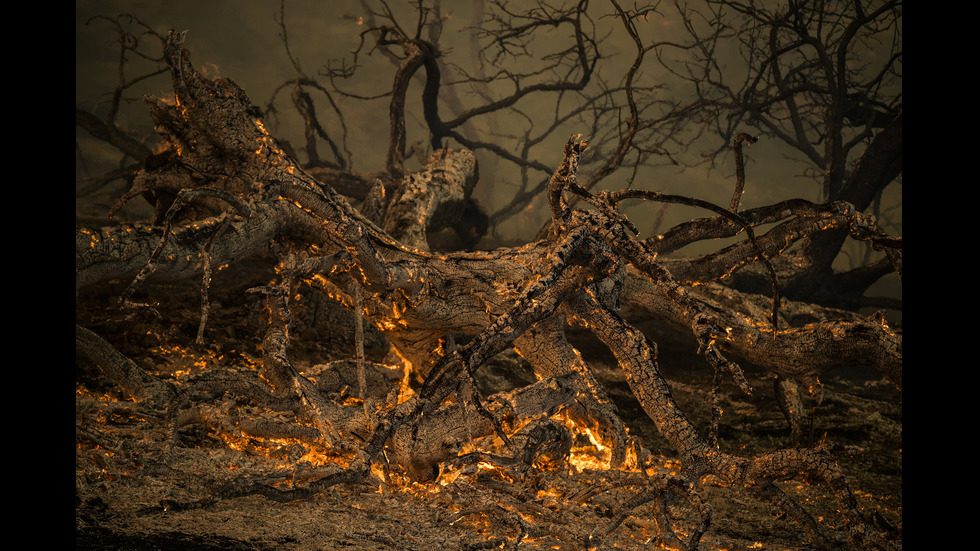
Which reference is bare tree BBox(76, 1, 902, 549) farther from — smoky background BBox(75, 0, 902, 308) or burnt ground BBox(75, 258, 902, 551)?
smoky background BBox(75, 0, 902, 308)

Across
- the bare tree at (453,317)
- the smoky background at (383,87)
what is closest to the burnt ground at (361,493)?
the bare tree at (453,317)

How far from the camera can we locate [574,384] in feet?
9.56

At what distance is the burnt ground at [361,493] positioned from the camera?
1694mm

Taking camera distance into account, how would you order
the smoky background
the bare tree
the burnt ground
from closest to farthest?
the burnt ground, the bare tree, the smoky background

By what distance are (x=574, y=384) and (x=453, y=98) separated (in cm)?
1223

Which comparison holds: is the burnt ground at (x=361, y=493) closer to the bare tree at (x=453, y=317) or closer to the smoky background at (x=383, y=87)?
the bare tree at (x=453, y=317)

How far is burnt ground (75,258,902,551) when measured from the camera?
1.69 meters

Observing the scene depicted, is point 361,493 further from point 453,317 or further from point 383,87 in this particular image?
point 383,87

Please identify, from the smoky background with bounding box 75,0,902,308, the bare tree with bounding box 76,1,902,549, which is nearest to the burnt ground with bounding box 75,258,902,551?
the bare tree with bounding box 76,1,902,549

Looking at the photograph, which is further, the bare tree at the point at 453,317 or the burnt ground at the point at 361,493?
the bare tree at the point at 453,317
